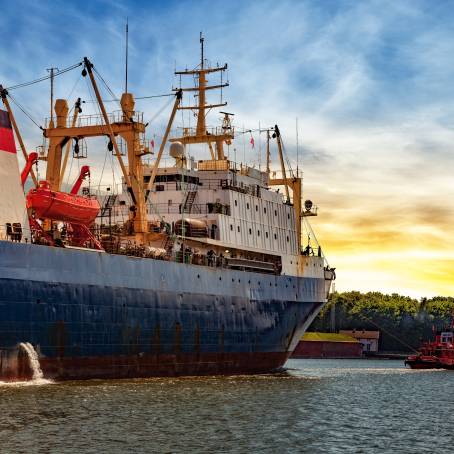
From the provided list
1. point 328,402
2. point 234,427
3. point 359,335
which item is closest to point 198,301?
point 328,402

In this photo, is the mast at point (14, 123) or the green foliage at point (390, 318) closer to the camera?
the mast at point (14, 123)

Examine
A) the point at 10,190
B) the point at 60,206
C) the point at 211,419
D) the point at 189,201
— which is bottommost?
the point at 211,419

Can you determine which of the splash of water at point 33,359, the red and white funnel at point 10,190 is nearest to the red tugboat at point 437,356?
the splash of water at point 33,359

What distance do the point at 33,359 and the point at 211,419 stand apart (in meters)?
9.24

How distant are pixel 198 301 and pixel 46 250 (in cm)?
1035

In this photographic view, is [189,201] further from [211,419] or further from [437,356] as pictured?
[437,356]

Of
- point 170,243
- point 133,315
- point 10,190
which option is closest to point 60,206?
point 10,190

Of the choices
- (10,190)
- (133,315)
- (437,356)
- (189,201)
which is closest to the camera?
(10,190)

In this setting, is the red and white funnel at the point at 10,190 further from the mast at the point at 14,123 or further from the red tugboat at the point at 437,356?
the red tugboat at the point at 437,356

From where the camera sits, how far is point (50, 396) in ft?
105

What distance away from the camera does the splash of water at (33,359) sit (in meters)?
34.6

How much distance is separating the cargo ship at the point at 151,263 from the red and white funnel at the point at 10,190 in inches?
2.3

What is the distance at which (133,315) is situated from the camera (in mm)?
39719

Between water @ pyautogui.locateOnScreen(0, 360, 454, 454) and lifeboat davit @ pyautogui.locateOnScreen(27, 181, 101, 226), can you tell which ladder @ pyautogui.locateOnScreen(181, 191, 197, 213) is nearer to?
lifeboat davit @ pyautogui.locateOnScreen(27, 181, 101, 226)
